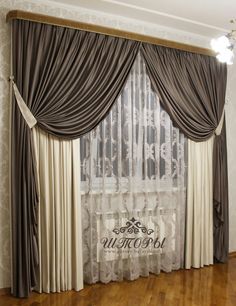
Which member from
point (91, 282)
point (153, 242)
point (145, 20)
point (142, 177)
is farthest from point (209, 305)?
point (145, 20)

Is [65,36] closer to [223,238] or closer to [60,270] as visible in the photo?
[60,270]

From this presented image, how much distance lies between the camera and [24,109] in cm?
300

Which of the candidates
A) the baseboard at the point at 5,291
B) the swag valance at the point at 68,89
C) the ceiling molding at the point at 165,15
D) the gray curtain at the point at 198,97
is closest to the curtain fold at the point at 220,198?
the gray curtain at the point at 198,97

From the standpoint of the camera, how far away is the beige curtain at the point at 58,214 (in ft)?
10.1

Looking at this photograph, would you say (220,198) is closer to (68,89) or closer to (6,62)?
(68,89)

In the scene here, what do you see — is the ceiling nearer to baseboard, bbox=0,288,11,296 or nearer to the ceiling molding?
the ceiling molding

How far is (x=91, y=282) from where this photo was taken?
131 inches

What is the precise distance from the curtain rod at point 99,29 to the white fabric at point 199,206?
1.06 meters

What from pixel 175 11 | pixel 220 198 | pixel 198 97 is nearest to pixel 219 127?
pixel 198 97

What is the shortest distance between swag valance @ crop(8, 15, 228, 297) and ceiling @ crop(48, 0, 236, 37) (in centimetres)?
28

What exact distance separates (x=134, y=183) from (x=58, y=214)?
869 millimetres

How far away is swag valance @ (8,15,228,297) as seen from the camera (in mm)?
2982

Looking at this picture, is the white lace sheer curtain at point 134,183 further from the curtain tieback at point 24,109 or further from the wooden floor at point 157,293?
the curtain tieback at point 24,109

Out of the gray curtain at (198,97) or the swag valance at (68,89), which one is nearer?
A: the swag valance at (68,89)
